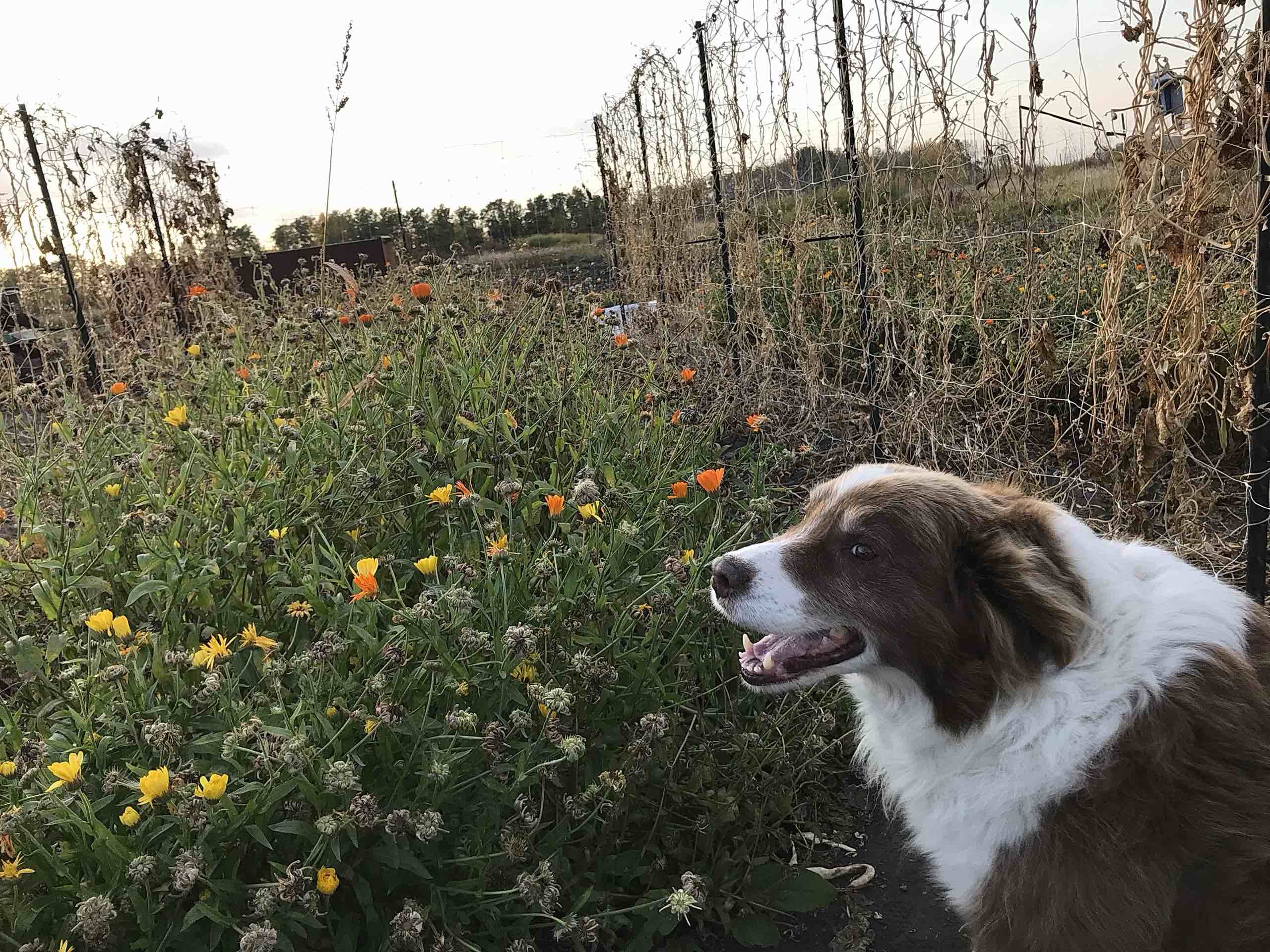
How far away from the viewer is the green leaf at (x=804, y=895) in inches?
82.4

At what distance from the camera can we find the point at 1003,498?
6.67 feet

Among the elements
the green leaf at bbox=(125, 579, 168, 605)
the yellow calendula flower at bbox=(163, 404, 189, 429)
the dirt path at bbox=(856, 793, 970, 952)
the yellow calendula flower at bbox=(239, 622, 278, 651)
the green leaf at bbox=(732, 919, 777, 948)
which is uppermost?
the yellow calendula flower at bbox=(163, 404, 189, 429)

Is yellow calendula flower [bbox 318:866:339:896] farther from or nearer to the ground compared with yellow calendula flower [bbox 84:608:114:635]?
nearer to the ground

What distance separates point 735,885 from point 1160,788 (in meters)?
1.00

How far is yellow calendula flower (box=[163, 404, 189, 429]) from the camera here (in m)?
2.66

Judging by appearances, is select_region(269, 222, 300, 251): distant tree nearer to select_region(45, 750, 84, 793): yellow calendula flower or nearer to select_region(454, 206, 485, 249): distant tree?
select_region(454, 206, 485, 249): distant tree

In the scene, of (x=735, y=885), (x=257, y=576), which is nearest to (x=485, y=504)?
(x=257, y=576)

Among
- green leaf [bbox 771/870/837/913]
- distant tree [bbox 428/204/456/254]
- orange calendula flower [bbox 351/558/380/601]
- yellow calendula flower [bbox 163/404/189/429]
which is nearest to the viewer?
orange calendula flower [bbox 351/558/380/601]

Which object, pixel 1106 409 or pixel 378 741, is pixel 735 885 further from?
pixel 1106 409

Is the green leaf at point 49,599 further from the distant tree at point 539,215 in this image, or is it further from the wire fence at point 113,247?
the distant tree at point 539,215

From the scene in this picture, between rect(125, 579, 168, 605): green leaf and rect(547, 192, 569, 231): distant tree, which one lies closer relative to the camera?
rect(125, 579, 168, 605): green leaf

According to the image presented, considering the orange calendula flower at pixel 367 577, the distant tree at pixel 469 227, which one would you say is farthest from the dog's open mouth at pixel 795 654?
the distant tree at pixel 469 227

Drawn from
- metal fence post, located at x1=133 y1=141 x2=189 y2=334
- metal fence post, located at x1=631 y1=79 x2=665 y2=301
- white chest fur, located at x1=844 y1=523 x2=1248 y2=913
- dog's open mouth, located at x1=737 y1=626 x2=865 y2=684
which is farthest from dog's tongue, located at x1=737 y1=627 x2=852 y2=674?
metal fence post, located at x1=133 y1=141 x2=189 y2=334

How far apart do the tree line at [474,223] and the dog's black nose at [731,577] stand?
13.3 meters
